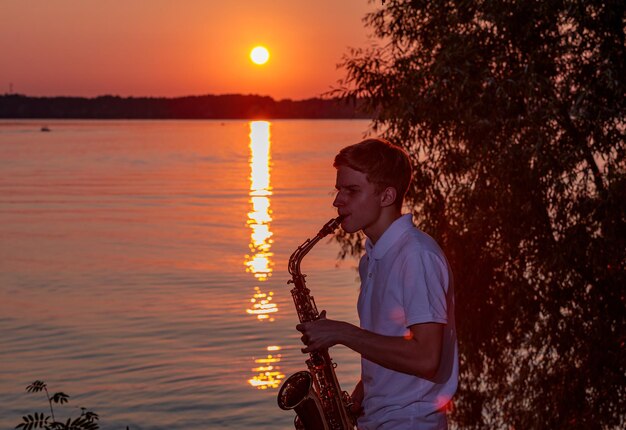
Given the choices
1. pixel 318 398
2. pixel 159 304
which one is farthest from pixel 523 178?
pixel 159 304

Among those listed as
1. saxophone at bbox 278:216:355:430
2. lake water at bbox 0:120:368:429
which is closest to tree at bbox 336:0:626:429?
lake water at bbox 0:120:368:429

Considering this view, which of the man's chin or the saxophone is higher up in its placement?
the man's chin

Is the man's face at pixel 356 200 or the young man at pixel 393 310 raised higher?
the man's face at pixel 356 200

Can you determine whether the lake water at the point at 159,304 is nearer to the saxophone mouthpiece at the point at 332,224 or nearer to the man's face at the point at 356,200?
the saxophone mouthpiece at the point at 332,224

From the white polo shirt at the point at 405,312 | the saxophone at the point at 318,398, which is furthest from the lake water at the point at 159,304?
the white polo shirt at the point at 405,312

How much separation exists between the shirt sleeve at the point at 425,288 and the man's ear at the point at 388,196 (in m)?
0.26

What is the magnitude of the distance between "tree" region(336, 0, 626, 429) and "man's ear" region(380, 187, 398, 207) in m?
9.34

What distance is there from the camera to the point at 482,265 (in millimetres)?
14844

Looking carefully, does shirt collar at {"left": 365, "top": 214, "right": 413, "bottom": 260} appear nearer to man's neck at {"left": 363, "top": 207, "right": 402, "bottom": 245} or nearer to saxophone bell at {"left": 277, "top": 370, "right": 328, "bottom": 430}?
man's neck at {"left": 363, "top": 207, "right": 402, "bottom": 245}

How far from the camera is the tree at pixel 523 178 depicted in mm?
13398

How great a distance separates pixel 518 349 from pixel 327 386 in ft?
36.1

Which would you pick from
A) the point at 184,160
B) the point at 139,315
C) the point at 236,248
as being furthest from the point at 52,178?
the point at 139,315

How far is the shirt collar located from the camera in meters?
4.05

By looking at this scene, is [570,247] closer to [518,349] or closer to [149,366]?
[518,349]
